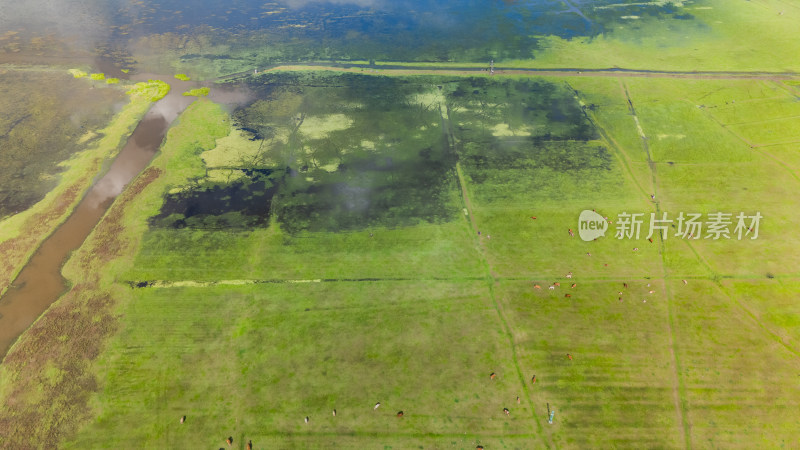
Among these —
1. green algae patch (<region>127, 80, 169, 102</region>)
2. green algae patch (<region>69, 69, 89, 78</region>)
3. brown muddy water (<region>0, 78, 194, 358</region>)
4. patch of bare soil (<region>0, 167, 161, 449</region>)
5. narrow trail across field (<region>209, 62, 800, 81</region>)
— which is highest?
green algae patch (<region>69, 69, 89, 78</region>)

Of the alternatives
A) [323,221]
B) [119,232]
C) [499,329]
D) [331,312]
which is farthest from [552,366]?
[119,232]

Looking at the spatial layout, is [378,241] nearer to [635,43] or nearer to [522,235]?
[522,235]
